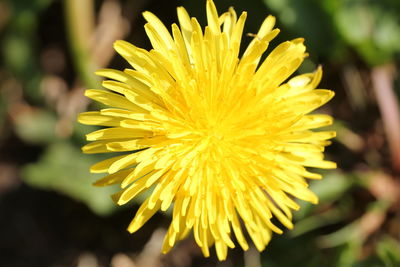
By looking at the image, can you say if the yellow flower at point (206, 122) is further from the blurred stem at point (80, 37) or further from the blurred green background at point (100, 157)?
the blurred stem at point (80, 37)

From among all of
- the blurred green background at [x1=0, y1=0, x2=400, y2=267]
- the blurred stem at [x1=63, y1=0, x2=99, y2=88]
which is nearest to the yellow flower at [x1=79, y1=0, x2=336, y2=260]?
the blurred green background at [x1=0, y1=0, x2=400, y2=267]

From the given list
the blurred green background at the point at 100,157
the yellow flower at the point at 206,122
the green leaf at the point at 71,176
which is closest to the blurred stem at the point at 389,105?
the blurred green background at the point at 100,157

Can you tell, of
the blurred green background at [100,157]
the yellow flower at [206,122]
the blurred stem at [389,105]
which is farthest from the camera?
the blurred stem at [389,105]

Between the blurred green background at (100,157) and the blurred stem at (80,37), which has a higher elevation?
the blurred stem at (80,37)

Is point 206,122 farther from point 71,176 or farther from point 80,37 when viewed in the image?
point 80,37

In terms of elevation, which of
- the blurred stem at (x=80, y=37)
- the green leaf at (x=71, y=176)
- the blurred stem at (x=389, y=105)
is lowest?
the blurred stem at (x=389, y=105)

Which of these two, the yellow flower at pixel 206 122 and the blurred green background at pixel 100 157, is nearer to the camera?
the yellow flower at pixel 206 122

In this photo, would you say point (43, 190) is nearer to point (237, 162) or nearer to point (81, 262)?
point (81, 262)
